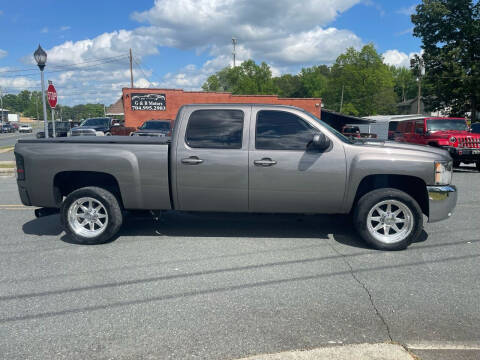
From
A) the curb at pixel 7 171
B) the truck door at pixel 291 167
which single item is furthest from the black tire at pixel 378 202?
the curb at pixel 7 171

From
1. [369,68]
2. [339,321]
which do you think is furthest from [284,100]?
[369,68]

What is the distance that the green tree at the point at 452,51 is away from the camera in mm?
37781

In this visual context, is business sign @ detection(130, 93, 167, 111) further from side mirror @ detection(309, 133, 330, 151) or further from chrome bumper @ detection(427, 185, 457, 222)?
chrome bumper @ detection(427, 185, 457, 222)

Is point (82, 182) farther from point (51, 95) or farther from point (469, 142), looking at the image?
point (469, 142)

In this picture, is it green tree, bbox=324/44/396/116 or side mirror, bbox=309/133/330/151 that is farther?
green tree, bbox=324/44/396/116

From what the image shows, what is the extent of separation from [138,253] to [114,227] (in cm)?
60

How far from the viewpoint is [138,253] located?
496 cm

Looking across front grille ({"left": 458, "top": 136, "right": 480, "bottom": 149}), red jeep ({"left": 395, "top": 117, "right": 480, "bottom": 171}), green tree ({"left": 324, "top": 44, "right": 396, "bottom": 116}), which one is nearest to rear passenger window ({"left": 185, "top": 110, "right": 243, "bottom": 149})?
red jeep ({"left": 395, "top": 117, "right": 480, "bottom": 171})

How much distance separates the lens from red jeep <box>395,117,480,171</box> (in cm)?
1309

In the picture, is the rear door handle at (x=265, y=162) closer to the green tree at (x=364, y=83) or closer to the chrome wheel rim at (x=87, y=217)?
the chrome wheel rim at (x=87, y=217)

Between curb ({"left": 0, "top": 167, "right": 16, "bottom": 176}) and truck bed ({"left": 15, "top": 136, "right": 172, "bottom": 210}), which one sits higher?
truck bed ({"left": 15, "top": 136, "right": 172, "bottom": 210})

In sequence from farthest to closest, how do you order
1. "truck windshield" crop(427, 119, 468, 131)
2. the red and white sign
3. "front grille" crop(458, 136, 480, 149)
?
1. the red and white sign
2. "truck windshield" crop(427, 119, 468, 131)
3. "front grille" crop(458, 136, 480, 149)

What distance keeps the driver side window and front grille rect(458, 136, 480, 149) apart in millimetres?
10471

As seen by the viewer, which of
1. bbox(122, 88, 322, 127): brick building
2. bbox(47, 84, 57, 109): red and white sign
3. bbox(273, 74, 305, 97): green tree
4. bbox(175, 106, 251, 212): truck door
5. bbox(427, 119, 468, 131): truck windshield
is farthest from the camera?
bbox(273, 74, 305, 97): green tree
